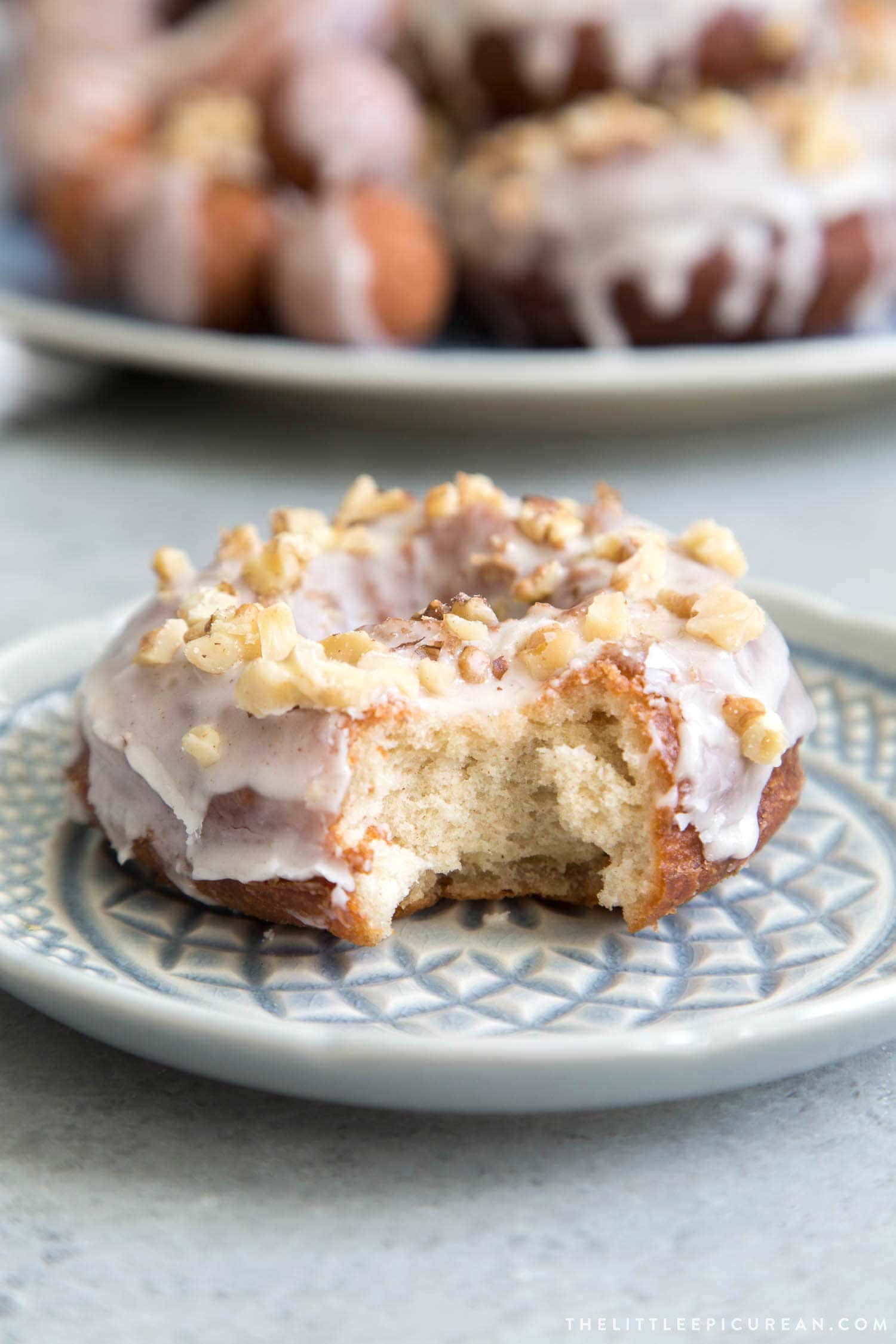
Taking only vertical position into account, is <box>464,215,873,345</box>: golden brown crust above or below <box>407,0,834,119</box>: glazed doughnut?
below

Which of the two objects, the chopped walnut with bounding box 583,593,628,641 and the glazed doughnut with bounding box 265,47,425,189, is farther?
the glazed doughnut with bounding box 265,47,425,189

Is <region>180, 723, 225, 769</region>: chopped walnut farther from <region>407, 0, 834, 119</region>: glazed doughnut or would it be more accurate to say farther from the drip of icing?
<region>407, 0, 834, 119</region>: glazed doughnut

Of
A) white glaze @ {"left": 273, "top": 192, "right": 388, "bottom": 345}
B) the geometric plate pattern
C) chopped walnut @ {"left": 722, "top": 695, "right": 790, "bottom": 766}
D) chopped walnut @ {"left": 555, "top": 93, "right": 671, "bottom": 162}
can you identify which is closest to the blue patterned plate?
the geometric plate pattern

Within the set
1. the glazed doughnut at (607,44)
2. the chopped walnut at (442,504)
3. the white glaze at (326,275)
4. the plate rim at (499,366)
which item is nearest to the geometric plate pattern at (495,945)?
the chopped walnut at (442,504)

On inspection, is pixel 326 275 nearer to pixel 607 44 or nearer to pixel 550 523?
pixel 607 44

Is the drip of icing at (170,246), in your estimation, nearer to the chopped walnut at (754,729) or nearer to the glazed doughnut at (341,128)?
the glazed doughnut at (341,128)
